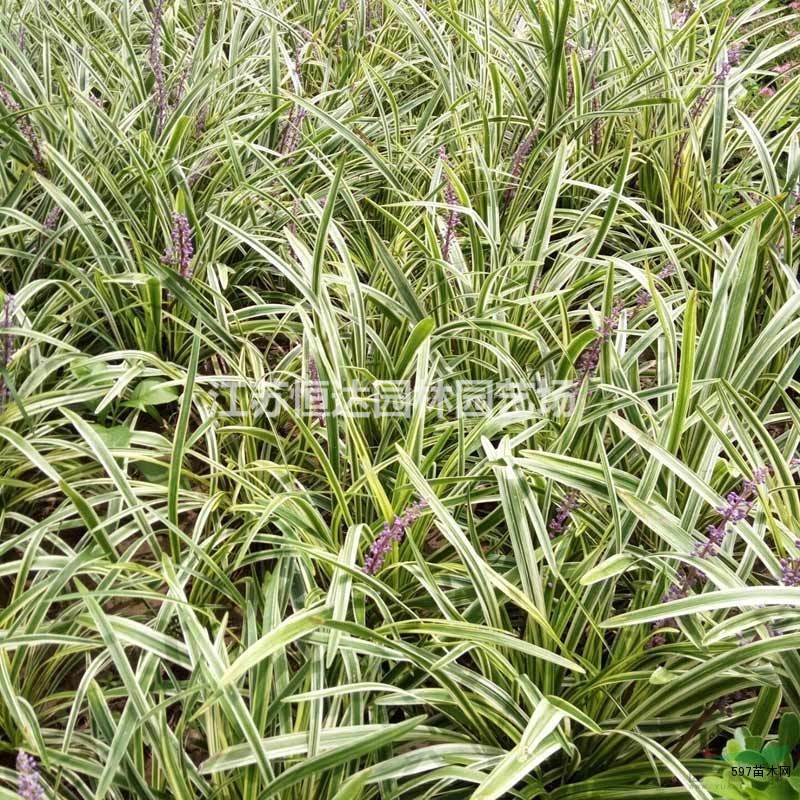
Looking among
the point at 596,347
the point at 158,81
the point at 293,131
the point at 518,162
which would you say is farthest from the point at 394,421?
the point at 158,81

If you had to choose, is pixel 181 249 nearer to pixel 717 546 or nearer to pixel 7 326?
pixel 7 326

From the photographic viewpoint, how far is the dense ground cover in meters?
1.60

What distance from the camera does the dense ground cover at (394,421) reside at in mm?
1597

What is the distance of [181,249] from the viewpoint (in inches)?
90.8

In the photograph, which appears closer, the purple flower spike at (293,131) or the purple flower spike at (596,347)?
the purple flower spike at (596,347)

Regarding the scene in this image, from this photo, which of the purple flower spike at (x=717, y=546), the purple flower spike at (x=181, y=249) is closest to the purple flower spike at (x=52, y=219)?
the purple flower spike at (x=181, y=249)

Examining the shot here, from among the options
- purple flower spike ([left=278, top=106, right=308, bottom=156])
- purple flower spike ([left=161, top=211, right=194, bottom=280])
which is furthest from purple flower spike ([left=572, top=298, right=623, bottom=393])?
purple flower spike ([left=278, top=106, right=308, bottom=156])

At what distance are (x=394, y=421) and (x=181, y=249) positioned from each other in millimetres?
724

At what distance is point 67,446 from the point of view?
2080mm

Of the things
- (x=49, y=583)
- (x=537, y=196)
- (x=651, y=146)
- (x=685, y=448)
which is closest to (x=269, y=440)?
(x=49, y=583)

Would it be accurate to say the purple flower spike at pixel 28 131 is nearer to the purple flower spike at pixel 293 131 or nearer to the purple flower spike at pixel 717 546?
the purple flower spike at pixel 293 131
